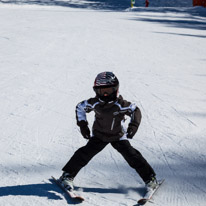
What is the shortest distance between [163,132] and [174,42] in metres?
8.16

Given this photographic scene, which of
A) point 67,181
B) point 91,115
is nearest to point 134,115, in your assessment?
point 67,181

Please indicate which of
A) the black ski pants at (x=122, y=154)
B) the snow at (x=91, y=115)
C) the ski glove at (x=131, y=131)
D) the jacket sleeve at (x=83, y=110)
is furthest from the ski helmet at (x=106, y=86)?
the snow at (x=91, y=115)

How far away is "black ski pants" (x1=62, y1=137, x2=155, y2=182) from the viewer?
291 cm

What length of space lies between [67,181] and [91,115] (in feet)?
7.00

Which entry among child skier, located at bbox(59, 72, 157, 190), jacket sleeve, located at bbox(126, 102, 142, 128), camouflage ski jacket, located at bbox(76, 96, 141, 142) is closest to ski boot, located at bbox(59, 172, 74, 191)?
child skier, located at bbox(59, 72, 157, 190)

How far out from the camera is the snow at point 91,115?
309cm

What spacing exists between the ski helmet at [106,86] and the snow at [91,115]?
86cm

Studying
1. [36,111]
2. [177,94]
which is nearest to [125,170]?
[36,111]

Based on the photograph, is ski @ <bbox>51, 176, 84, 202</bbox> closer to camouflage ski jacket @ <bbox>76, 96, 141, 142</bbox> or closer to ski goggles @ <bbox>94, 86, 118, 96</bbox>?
camouflage ski jacket @ <bbox>76, 96, 141, 142</bbox>

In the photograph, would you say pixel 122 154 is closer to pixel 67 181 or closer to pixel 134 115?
pixel 134 115

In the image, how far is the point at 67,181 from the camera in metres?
2.98

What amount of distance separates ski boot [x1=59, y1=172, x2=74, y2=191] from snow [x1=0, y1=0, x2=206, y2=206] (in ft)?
0.28

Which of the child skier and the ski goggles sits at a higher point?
the ski goggles

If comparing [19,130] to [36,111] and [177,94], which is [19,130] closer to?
[36,111]
